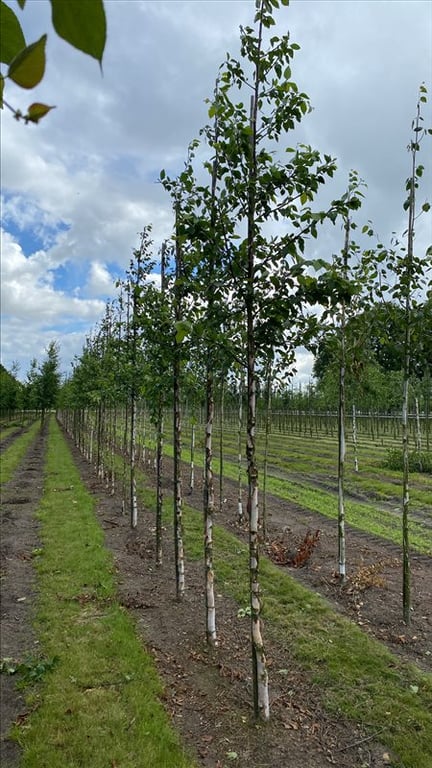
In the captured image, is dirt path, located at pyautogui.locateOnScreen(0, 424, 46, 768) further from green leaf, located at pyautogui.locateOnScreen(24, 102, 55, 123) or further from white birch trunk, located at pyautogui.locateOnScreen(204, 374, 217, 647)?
green leaf, located at pyautogui.locateOnScreen(24, 102, 55, 123)

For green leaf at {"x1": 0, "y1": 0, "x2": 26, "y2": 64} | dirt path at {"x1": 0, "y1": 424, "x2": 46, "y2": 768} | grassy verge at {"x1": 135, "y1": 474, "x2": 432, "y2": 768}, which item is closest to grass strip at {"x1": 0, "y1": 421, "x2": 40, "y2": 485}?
dirt path at {"x1": 0, "y1": 424, "x2": 46, "y2": 768}

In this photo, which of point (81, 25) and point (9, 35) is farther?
point (9, 35)

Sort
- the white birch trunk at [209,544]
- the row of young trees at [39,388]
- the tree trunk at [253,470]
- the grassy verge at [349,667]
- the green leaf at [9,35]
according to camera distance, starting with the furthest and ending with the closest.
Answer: the row of young trees at [39,388] < the white birch trunk at [209,544] < the grassy verge at [349,667] < the tree trunk at [253,470] < the green leaf at [9,35]

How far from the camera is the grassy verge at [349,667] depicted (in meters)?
5.32

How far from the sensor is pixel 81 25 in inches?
17.9

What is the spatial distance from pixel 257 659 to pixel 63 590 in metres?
4.93

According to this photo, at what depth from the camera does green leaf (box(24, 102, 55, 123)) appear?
0.50 metres

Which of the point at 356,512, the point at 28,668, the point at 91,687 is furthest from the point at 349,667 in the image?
the point at 356,512

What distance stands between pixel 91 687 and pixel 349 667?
125 inches

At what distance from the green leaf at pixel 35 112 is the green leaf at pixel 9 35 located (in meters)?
0.16

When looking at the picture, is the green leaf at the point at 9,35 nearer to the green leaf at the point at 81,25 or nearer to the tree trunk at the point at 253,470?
the green leaf at the point at 81,25

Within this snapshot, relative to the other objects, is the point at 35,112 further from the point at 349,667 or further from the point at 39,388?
the point at 39,388

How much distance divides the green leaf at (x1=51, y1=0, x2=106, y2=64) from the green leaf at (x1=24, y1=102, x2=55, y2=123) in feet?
0.23

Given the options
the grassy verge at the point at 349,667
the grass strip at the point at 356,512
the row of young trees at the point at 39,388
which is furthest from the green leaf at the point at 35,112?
the row of young trees at the point at 39,388
